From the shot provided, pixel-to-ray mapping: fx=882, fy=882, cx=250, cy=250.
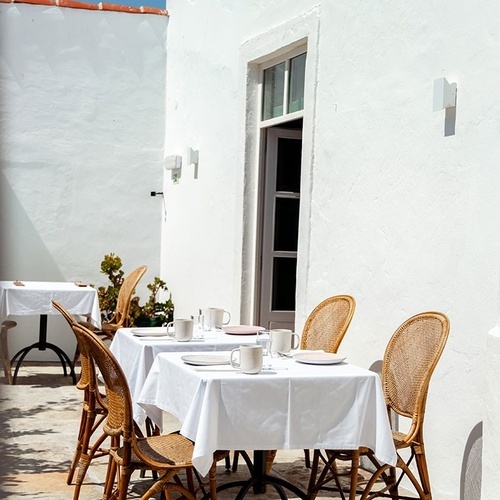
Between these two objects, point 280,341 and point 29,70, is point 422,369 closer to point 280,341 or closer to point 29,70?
point 280,341

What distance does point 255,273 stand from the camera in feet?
21.7

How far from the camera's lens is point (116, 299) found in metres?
8.35

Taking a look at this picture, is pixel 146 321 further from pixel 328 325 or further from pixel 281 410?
pixel 281 410

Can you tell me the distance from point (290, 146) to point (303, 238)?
1164 mm

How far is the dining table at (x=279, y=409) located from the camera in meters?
3.30

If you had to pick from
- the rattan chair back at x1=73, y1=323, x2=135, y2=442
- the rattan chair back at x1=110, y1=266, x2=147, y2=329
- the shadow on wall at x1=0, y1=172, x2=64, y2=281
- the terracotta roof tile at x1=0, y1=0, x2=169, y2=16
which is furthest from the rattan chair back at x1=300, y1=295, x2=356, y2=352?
the terracotta roof tile at x1=0, y1=0, x2=169, y2=16

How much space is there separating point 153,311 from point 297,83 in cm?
310

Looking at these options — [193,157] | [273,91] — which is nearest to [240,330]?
[273,91]

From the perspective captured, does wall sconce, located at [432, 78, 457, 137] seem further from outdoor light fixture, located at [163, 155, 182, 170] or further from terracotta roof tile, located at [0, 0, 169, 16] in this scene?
terracotta roof tile, located at [0, 0, 169, 16]

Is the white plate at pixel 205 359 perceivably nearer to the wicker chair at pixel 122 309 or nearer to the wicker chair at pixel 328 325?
the wicker chair at pixel 328 325

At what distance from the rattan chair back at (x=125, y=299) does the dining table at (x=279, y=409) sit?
12.9 feet

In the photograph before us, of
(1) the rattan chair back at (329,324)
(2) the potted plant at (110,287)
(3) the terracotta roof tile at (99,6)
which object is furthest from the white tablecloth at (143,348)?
(3) the terracotta roof tile at (99,6)

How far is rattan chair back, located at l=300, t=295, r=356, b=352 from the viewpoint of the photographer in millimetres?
4602

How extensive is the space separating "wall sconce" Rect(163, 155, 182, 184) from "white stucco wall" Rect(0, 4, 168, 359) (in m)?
0.48
